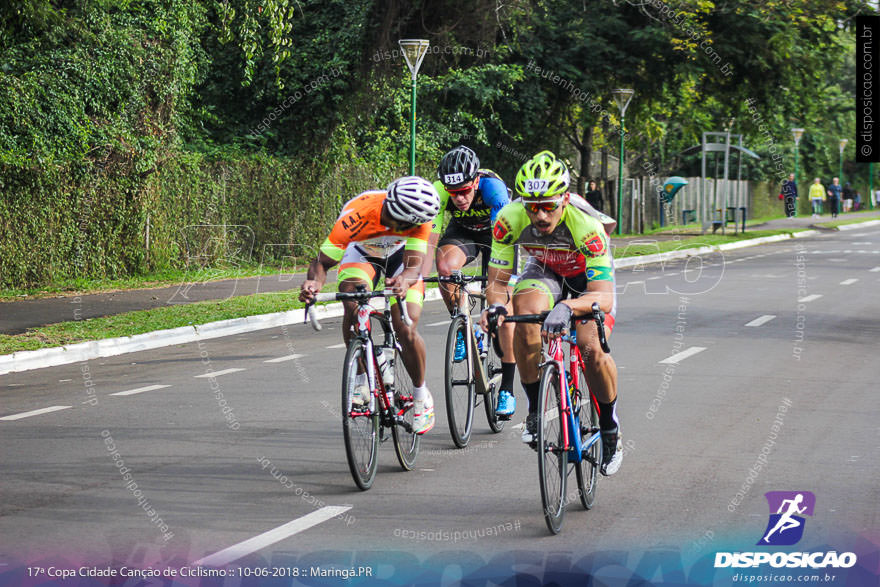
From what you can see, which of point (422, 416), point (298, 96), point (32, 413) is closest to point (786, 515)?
point (422, 416)

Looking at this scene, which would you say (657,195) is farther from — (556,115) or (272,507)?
(272,507)

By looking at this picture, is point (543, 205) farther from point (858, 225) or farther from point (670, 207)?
point (858, 225)

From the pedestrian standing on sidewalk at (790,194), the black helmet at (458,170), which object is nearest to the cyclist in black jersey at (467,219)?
the black helmet at (458,170)

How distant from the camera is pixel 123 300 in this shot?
16.9 metres

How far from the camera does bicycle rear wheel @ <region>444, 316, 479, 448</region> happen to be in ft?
25.7

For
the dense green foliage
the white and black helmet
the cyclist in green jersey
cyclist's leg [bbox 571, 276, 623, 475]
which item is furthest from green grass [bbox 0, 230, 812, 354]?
cyclist's leg [bbox 571, 276, 623, 475]

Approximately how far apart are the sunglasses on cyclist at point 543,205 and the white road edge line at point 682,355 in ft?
19.3

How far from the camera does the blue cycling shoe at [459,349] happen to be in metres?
8.13

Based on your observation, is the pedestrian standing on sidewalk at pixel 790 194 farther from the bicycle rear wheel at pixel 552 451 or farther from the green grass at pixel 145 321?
the bicycle rear wheel at pixel 552 451

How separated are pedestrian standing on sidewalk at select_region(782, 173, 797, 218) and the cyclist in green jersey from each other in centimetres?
3820

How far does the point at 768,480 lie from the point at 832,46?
104 feet

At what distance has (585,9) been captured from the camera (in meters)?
34.5

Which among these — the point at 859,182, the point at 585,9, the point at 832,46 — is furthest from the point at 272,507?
the point at 859,182

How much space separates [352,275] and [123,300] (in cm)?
1035
